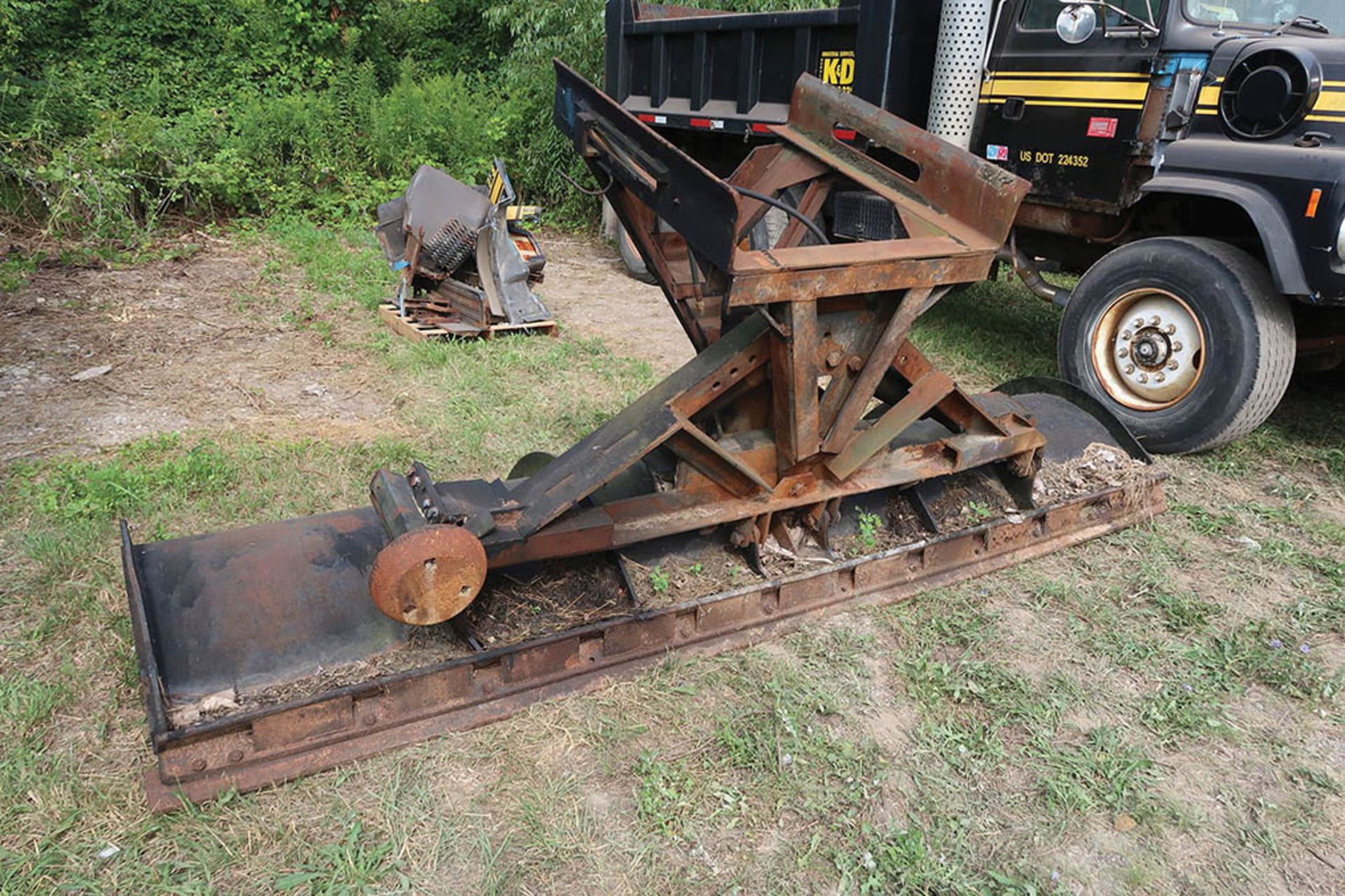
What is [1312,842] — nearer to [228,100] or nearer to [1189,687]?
[1189,687]

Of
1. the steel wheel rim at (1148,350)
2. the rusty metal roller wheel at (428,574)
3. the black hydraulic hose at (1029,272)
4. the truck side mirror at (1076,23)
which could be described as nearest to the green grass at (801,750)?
the rusty metal roller wheel at (428,574)

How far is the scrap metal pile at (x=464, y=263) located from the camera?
6.17 meters

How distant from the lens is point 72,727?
2.67 m

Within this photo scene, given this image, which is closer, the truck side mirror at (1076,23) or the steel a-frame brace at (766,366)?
the steel a-frame brace at (766,366)

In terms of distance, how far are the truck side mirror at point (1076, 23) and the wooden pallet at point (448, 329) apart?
3.50 meters

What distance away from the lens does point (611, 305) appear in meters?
7.50

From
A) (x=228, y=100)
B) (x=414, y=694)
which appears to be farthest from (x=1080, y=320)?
(x=228, y=100)

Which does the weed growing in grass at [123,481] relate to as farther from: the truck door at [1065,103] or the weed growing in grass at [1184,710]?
the truck door at [1065,103]

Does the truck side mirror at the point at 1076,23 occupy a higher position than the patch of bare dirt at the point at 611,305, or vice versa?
the truck side mirror at the point at 1076,23

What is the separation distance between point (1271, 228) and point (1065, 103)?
55.7 inches

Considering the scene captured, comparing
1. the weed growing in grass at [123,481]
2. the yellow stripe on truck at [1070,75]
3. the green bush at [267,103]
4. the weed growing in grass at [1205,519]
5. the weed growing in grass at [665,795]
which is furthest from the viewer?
the green bush at [267,103]

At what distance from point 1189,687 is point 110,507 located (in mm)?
4067

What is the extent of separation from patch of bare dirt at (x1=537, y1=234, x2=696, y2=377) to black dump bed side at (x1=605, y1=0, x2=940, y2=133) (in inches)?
55.1

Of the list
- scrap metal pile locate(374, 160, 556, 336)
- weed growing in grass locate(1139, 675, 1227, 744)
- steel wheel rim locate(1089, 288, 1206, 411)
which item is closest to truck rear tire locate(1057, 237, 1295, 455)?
steel wheel rim locate(1089, 288, 1206, 411)
